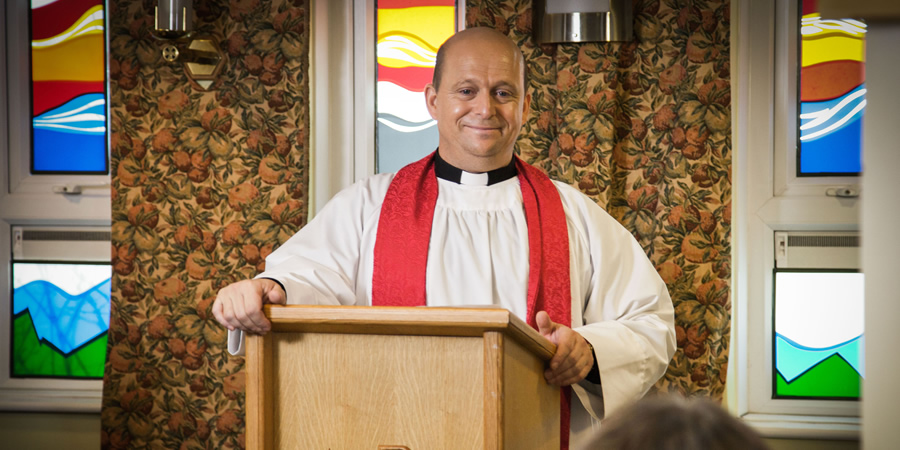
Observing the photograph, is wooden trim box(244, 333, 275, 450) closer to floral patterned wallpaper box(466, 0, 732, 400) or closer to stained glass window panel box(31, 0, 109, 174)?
floral patterned wallpaper box(466, 0, 732, 400)

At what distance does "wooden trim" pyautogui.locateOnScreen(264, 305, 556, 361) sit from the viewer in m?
1.37

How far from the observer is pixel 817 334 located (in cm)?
322

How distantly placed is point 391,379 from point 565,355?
1.36ft

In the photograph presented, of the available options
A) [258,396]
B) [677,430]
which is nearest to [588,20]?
[258,396]

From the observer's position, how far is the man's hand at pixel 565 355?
5.57 ft

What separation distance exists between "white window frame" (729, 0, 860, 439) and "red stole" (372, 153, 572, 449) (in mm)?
1217

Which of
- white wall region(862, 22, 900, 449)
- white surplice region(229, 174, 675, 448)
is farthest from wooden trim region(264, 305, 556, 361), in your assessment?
white wall region(862, 22, 900, 449)

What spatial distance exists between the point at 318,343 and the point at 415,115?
2014 millimetres

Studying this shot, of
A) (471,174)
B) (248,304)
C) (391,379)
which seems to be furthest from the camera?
(471,174)

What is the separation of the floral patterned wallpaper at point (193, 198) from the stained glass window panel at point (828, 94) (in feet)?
6.34

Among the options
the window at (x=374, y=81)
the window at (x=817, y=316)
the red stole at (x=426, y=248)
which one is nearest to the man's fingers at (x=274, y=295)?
the red stole at (x=426, y=248)

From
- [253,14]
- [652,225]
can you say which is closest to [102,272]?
[253,14]

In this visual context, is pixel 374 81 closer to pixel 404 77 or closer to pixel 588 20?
pixel 404 77

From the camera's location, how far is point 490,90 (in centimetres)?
226
